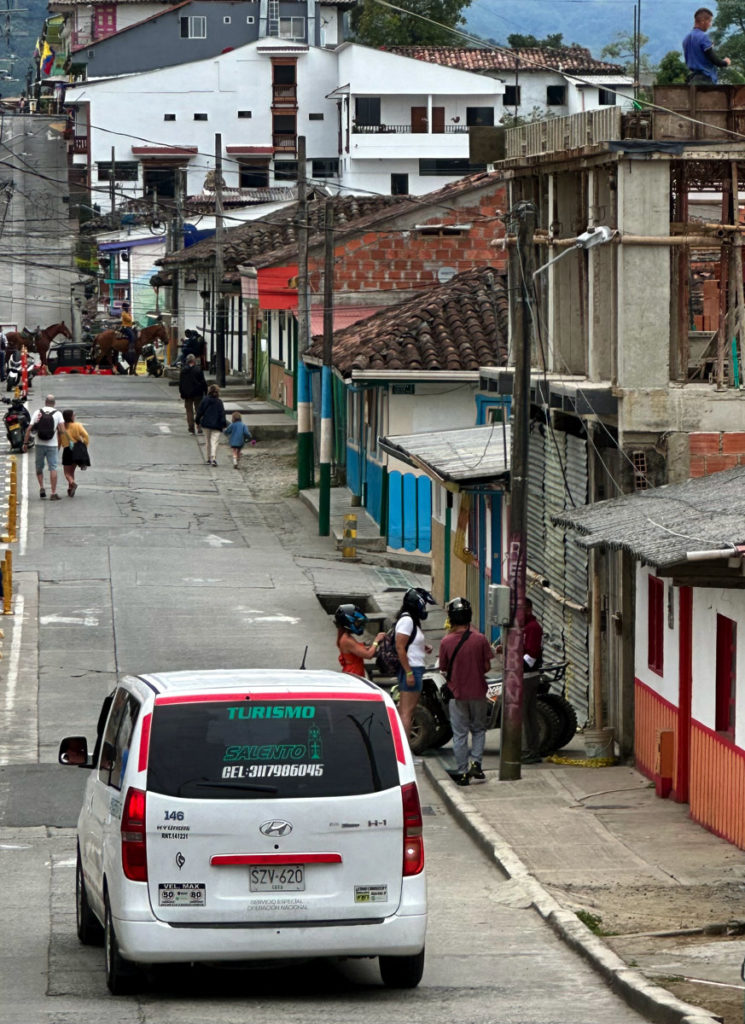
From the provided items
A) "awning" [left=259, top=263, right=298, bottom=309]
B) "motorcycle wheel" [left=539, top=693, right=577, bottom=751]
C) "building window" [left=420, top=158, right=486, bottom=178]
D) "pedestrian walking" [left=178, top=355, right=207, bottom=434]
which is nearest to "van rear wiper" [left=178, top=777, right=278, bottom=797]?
"motorcycle wheel" [left=539, top=693, right=577, bottom=751]

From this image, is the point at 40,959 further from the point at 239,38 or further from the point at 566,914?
the point at 239,38

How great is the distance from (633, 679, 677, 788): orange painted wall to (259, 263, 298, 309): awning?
85.6 feet

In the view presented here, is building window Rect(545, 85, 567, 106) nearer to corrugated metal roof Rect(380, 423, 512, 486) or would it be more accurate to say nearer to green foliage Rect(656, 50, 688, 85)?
green foliage Rect(656, 50, 688, 85)

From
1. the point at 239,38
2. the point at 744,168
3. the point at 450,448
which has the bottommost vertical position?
the point at 450,448

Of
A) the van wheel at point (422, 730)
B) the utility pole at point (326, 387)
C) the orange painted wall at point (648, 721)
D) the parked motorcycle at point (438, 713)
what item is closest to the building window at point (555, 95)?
the utility pole at point (326, 387)

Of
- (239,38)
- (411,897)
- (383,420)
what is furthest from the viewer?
(239,38)

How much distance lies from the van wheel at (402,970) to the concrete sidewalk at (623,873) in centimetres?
107

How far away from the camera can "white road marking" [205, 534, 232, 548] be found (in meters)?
31.9

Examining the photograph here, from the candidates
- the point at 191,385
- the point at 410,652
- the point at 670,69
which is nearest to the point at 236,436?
the point at 191,385

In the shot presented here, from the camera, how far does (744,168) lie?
56.6 feet

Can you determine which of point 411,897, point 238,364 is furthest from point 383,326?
point 238,364

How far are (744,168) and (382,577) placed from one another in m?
13.5

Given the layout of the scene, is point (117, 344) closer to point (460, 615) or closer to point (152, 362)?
point (152, 362)

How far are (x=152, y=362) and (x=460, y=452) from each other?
36.5m
